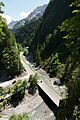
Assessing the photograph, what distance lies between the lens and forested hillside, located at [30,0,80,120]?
16.4 metres

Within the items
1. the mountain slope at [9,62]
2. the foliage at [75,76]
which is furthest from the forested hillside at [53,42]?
the foliage at [75,76]

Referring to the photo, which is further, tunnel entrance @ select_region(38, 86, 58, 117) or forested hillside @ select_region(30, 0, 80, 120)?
tunnel entrance @ select_region(38, 86, 58, 117)

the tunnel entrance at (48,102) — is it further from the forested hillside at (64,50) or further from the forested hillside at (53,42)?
the forested hillside at (53,42)

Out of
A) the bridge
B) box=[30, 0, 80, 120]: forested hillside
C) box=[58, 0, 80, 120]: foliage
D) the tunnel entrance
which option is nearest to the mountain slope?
box=[30, 0, 80, 120]: forested hillside

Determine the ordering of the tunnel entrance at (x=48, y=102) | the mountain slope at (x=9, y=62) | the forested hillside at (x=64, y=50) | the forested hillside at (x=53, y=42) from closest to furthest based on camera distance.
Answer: the forested hillside at (x=64, y=50), the tunnel entrance at (x=48, y=102), the mountain slope at (x=9, y=62), the forested hillside at (x=53, y=42)

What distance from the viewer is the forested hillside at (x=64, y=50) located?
1639cm

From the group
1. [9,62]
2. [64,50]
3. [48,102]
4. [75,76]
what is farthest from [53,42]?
[75,76]

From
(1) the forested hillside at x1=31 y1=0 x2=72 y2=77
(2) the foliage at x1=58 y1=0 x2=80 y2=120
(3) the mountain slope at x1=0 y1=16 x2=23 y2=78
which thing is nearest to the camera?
(2) the foliage at x1=58 y1=0 x2=80 y2=120

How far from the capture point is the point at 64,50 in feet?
352

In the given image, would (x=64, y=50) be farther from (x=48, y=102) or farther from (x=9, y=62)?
(x=48, y=102)

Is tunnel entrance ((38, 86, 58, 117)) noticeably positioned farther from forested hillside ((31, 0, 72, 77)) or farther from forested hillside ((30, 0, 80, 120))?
forested hillside ((31, 0, 72, 77))

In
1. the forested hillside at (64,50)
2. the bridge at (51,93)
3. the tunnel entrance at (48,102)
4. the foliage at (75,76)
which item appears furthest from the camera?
the bridge at (51,93)

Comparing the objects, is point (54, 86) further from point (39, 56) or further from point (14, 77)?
point (39, 56)

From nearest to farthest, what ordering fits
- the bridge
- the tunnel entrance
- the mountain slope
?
the tunnel entrance
the bridge
the mountain slope
